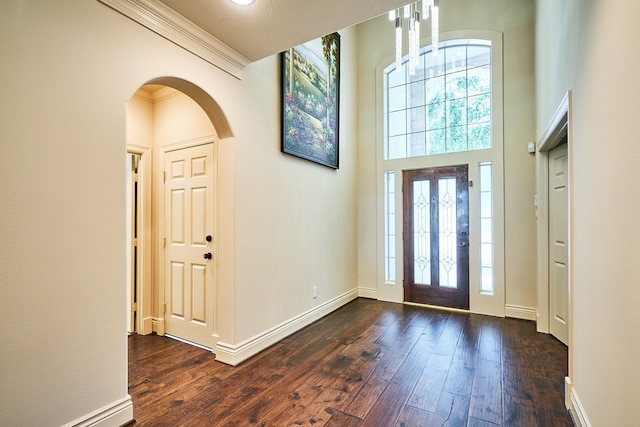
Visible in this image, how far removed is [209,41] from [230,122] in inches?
23.7

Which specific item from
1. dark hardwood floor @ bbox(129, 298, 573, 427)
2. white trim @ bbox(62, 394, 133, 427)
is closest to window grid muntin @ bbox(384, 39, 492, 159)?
dark hardwood floor @ bbox(129, 298, 573, 427)

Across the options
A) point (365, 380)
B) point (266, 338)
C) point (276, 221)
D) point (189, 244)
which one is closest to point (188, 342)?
point (266, 338)

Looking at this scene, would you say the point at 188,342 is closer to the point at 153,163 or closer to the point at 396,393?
the point at 153,163

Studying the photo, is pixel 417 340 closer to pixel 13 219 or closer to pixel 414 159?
pixel 414 159

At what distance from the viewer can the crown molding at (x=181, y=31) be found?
1.78 meters

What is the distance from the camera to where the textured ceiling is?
1.85 metres

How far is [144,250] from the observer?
322 centimetres

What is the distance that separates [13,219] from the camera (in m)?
1.36

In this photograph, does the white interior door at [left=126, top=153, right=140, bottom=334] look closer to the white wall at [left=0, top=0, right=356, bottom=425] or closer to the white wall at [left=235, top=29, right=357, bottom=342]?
the white wall at [left=235, top=29, right=357, bottom=342]

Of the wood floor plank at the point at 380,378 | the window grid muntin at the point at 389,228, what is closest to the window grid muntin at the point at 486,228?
the window grid muntin at the point at 389,228

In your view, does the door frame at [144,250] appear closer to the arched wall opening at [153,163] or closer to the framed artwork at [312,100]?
the arched wall opening at [153,163]

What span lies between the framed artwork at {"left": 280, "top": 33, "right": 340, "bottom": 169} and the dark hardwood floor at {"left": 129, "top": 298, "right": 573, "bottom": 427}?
2.09 meters

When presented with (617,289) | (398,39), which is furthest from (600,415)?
(398,39)

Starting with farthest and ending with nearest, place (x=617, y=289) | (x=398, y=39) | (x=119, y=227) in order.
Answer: (x=398, y=39)
(x=119, y=227)
(x=617, y=289)
